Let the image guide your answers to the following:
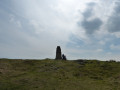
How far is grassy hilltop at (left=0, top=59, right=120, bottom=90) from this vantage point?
2259 centimetres

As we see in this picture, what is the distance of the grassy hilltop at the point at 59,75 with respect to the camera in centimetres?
2259

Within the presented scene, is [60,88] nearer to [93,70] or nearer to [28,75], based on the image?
[28,75]

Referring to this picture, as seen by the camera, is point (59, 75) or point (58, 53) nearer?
point (59, 75)

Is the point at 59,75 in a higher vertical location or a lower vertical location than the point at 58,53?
lower

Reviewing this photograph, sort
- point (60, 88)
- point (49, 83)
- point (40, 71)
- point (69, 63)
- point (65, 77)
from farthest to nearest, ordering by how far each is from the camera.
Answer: point (69, 63) → point (40, 71) → point (65, 77) → point (49, 83) → point (60, 88)

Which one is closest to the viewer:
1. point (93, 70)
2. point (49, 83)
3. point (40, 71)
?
point (49, 83)

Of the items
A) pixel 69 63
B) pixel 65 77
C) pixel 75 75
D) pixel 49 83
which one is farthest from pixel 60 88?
pixel 69 63

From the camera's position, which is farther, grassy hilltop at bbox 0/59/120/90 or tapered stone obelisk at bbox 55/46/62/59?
tapered stone obelisk at bbox 55/46/62/59

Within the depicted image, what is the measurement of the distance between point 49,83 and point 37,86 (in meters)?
1.88

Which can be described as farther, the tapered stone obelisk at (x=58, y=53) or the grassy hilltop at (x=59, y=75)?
the tapered stone obelisk at (x=58, y=53)

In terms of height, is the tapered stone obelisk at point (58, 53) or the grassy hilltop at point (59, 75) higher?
the tapered stone obelisk at point (58, 53)

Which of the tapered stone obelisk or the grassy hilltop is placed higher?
the tapered stone obelisk

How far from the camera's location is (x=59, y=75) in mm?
27172

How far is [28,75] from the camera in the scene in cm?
2700
